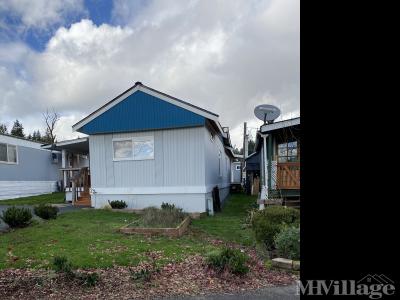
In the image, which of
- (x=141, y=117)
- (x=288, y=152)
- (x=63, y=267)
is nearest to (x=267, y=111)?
(x=288, y=152)

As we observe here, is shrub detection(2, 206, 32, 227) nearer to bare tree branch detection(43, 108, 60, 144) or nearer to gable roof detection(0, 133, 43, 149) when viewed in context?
gable roof detection(0, 133, 43, 149)

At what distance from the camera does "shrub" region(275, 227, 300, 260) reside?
5.53 m

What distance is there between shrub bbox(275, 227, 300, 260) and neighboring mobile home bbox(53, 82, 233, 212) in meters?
6.98

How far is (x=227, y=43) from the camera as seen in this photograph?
10.6 metres

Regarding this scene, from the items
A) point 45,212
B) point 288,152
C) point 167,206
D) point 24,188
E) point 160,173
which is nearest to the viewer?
point 45,212

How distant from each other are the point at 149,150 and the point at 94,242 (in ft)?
21.0

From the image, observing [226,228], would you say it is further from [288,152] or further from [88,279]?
[288,152]

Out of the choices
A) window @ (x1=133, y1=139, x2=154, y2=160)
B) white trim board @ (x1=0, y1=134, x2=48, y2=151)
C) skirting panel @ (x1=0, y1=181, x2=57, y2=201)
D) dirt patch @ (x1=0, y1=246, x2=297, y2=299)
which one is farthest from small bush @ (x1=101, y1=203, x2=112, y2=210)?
white trim board @ (x1=0, y1=134, x2=48, y2=151)

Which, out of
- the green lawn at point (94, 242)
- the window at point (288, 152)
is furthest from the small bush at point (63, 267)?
the window at point (288, 152)

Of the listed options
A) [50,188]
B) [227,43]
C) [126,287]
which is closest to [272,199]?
[227,43]

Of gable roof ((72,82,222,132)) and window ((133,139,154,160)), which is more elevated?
gable roof ((72,82,222,132))

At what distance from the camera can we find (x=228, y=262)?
198 inches
